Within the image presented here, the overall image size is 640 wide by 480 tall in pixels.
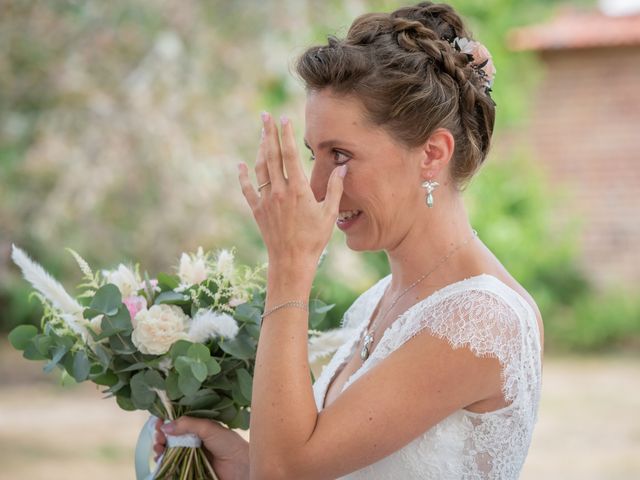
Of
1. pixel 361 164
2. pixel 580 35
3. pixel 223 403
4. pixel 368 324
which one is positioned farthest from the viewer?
pixel 580 35

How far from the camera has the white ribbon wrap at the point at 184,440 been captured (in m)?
2.23

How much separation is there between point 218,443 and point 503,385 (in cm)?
67

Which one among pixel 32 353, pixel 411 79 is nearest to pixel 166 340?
pixel 32 353

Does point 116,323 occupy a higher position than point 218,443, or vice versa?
point 116,323

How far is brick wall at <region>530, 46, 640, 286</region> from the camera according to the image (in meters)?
12.7

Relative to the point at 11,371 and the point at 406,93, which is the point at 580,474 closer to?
the point at 406,93

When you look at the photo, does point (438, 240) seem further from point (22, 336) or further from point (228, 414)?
point (22, 336)

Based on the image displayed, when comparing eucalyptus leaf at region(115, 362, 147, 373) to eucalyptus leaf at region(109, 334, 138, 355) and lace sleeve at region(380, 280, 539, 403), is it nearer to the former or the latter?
eucalyptus leaf at region(109, 334, 138, 355)

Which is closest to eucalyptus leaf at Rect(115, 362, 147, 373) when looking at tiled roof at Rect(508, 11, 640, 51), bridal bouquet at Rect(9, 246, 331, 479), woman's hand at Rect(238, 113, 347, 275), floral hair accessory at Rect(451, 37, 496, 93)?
bridal bouquet at Rect(9, 246, 331, 479)

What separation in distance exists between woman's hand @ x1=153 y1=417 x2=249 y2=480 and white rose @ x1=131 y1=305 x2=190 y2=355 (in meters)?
0.19

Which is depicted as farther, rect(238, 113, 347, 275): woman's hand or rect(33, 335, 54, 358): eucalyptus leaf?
rect(33, 335, 54, 358): eucalyptus leaf

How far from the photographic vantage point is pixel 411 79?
2.06 meters

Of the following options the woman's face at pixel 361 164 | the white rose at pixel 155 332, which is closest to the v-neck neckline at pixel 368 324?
the woman's face at pixel 361 164

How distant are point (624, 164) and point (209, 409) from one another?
37.5 feet
